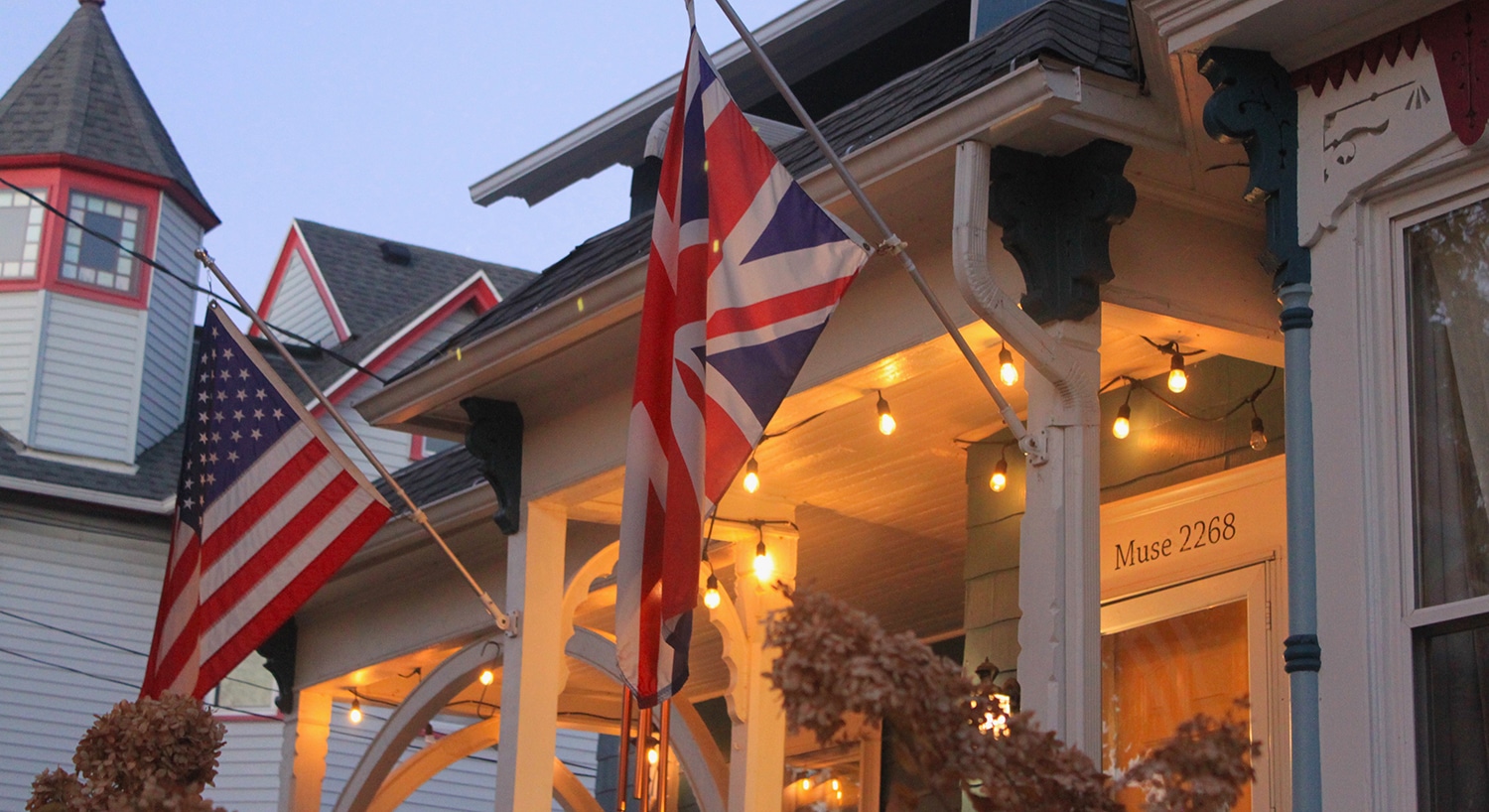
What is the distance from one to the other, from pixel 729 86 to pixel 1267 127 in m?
7.49

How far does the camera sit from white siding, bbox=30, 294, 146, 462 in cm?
2247

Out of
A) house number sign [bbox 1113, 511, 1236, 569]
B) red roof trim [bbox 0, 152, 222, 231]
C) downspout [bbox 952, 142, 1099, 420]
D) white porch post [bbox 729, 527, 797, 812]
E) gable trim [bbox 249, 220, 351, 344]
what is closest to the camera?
downspout [bbox 952, 142, 1099, 420]

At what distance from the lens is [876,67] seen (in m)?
12.1

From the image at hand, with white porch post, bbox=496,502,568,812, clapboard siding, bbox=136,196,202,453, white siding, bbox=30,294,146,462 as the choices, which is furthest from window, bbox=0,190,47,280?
white porch post, bbox=496,502,568,812

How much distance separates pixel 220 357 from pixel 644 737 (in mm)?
3677

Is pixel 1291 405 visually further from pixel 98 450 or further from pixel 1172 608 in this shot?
pixel 98 450

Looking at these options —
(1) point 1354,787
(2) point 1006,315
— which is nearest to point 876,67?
(2) point 1006,315

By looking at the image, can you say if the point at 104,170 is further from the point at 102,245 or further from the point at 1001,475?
the point at 1001,475

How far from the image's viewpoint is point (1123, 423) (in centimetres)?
873

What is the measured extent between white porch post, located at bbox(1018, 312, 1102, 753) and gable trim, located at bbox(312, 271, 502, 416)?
659 inches

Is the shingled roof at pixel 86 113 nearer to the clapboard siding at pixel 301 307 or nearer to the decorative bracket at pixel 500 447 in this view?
the clapboard siding at pixel 301 307

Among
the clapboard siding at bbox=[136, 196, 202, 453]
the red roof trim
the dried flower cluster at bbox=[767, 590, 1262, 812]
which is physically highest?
the red roof trim

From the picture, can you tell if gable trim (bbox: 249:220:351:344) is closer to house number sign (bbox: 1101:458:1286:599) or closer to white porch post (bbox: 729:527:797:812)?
white porch post (bbox: 729:527:797:812)

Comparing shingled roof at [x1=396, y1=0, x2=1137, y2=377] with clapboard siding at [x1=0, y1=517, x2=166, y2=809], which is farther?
clapboard siding at [x1=0, y1=517, x2=166, y2=809]
